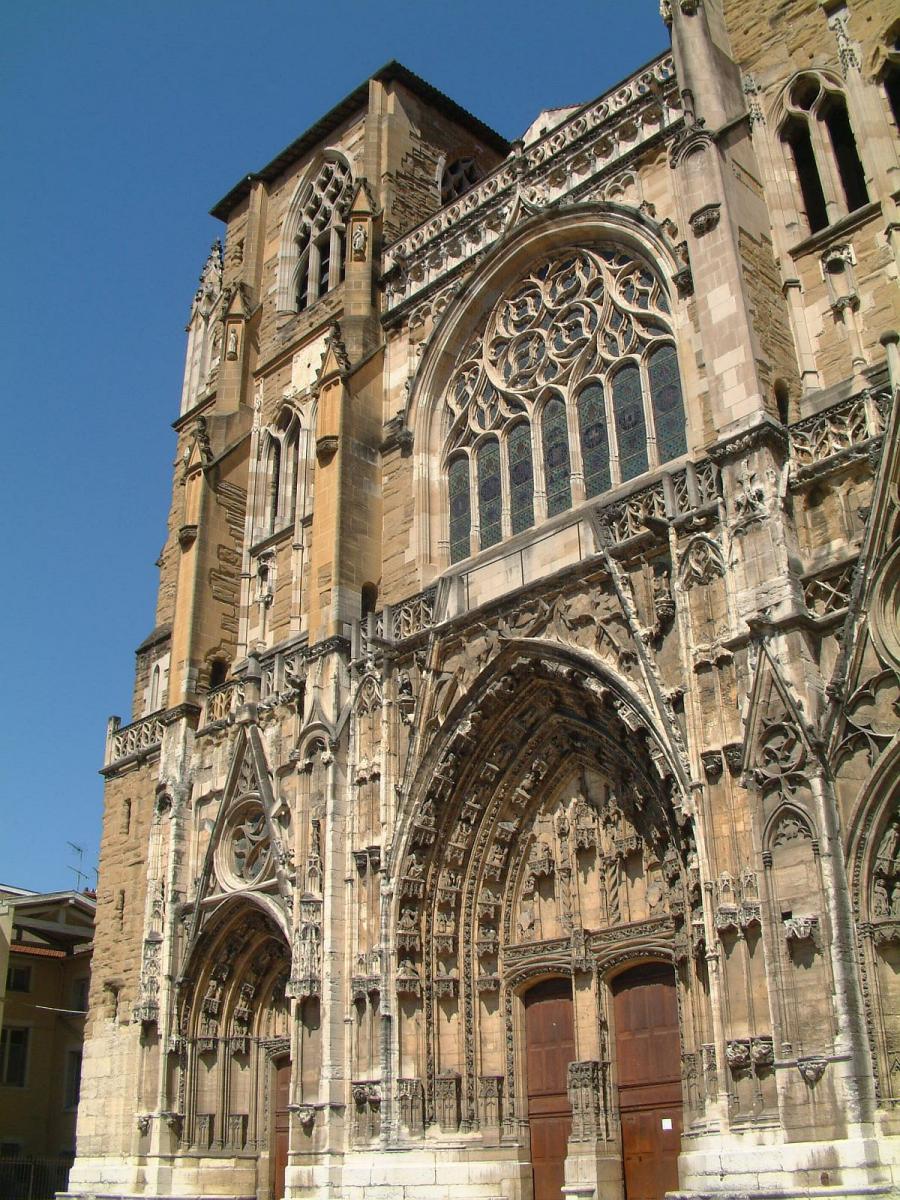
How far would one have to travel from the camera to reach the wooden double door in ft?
42.7

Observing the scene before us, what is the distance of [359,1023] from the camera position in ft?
47.8

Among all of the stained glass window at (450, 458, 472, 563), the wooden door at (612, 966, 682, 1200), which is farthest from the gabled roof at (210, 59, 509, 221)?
the wooden door at (612, 966, 682, 1200)

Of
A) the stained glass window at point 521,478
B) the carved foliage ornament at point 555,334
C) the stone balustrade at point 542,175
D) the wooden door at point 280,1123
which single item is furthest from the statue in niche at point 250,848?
the stone balustrade at point 542,175

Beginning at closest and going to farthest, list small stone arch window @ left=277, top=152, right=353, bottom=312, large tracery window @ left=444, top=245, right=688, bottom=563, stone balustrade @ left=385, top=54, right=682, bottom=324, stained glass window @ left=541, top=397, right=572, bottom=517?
large tracery window @ left=444, top=245, right=688, bottom=563
stained glass window @ left=541, top=397, right=572, bottom=517
stone balustrade @ left=385, top=54, right=682, bottom=324
small stone arch window @ left=277, top=152, right=353, bottom=312

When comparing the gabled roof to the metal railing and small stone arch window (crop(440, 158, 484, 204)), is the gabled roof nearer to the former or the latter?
small stone arch window (crop(440, 158, 484, 204))

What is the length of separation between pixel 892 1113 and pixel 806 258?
8975 millimetres

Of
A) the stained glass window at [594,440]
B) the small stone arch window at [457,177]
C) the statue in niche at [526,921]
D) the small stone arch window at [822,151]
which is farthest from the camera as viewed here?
the small stone arch window at [457,177]

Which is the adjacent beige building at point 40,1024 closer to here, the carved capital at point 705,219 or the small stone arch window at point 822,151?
the carved capital at point 705,219

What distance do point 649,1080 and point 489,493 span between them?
7755 mm

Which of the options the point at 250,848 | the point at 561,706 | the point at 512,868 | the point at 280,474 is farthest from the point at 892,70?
the point at 250,848

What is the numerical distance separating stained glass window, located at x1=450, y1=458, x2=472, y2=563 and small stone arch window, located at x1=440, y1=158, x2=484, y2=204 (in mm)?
7054

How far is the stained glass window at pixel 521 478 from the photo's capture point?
16516mm

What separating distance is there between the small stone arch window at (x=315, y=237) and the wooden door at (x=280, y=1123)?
12380 millimetres

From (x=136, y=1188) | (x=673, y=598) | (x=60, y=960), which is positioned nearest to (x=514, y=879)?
(x=673, y=598)
